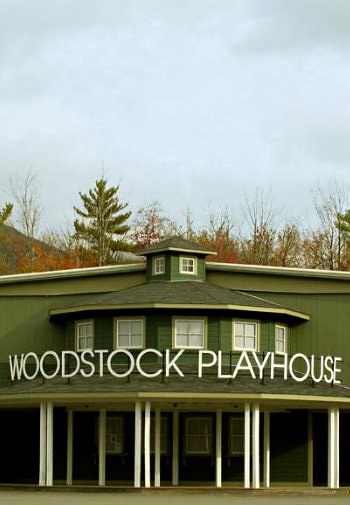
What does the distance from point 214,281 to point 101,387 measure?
9.52m

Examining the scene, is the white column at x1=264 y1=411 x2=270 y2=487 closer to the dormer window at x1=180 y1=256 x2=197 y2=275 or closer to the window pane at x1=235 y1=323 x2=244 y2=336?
the window pane at x1=235 y1=323 x2=244 y2=336

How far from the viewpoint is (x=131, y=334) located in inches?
1671

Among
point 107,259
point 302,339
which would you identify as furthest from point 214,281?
point 107,259

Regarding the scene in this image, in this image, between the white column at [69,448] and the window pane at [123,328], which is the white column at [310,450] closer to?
the window pane at [123,328]

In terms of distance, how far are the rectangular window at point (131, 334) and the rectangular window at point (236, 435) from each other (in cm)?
438

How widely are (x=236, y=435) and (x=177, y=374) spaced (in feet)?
14.1

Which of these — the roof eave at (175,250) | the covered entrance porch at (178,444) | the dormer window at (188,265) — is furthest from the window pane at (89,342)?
the dormer window at (188,265)

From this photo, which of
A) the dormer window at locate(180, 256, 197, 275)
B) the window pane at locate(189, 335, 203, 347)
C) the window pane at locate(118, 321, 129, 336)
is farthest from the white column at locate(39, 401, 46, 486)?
the dormer window at locate(180, 256, 197, 275)

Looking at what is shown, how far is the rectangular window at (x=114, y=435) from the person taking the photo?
4297 centimetres

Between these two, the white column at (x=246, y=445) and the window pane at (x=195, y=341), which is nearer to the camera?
the white column at (x=246, y=445)

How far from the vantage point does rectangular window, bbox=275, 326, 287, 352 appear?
44.0 metres

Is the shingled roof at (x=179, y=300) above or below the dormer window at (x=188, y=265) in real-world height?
below

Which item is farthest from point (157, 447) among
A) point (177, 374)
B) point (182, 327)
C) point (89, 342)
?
point (89, 342)

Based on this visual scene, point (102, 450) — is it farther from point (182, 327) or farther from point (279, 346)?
point (279, 346)
